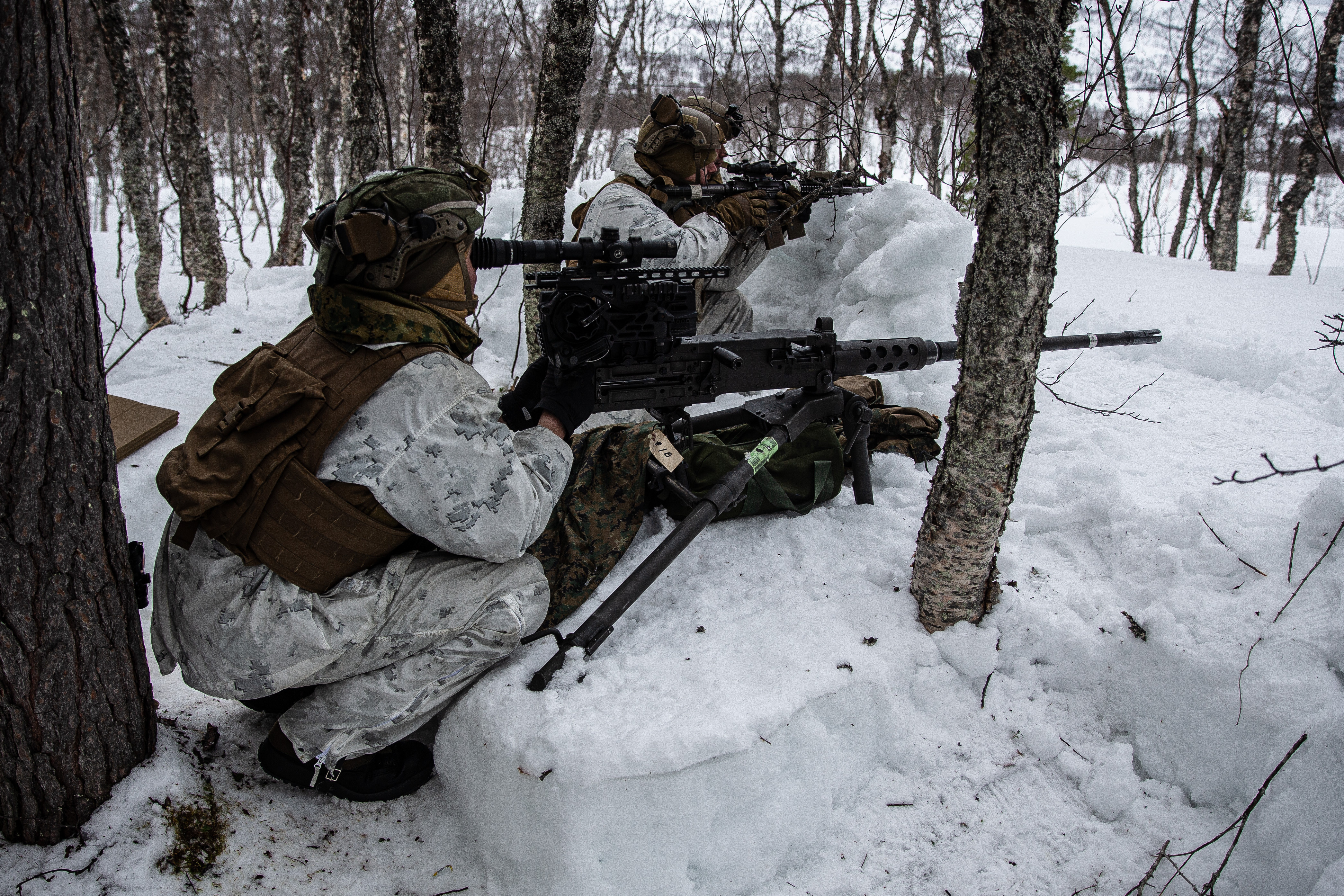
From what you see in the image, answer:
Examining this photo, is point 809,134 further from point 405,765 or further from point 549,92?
point 405,765

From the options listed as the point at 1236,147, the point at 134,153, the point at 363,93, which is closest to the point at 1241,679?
the point at 363,93

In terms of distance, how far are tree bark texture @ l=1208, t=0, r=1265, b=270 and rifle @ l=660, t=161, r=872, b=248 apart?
726cm

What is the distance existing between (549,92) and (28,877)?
11.9 ft

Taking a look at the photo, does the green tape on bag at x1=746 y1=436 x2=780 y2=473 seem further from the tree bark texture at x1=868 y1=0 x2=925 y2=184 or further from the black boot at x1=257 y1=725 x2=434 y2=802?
the tree bark texture at x1=868 y1=0 x2=925 y2=184

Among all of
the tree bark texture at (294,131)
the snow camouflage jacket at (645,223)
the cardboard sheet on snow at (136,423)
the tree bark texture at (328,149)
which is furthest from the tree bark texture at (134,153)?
the snow camouflage jacket at (645,223)

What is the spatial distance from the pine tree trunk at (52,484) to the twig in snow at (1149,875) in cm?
239

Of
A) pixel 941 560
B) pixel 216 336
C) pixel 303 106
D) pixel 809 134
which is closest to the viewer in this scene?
pixel 941 560

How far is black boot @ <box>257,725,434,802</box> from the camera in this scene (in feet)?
6.46

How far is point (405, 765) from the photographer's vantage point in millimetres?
2057

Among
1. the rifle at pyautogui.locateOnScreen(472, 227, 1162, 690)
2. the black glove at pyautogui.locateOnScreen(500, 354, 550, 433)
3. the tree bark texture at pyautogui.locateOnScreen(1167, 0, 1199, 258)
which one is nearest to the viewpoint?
the rifle at pyautogui.locateOnScreen(472, 227, 1162, 690)

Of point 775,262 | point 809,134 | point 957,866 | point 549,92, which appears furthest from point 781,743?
point 809,134

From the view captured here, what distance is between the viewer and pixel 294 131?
8.01 metres

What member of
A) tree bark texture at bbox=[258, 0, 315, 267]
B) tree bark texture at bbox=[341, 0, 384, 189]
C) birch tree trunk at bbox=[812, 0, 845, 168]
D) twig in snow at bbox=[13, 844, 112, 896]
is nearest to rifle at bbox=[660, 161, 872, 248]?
birch tree trunk at bbox=[812, 0, 845, 168]

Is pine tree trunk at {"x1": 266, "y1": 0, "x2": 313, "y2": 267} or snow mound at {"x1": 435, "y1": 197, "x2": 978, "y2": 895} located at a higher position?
pine tree trunk at {"x1": 266, "y1": 0, "x2": 313, "y2": 267}
